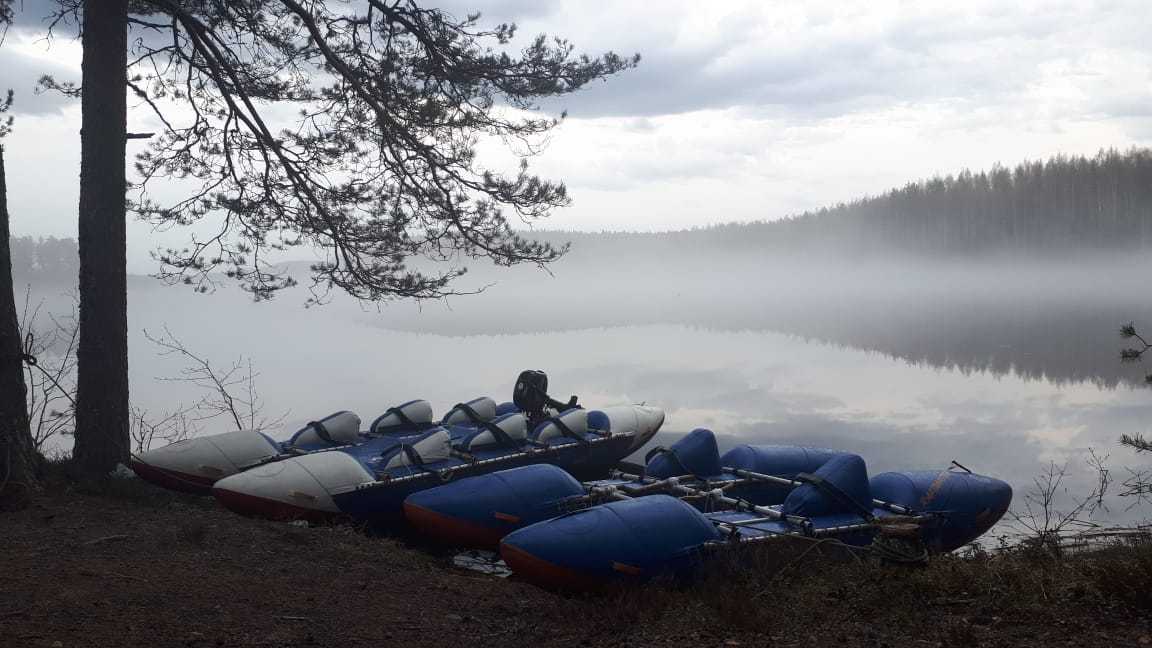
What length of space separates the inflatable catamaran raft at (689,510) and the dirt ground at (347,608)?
287 mm

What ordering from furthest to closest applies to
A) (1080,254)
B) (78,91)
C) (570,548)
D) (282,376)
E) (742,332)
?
(1080,254)
(742,332)
(282,376)
(78,91)
(570,548)

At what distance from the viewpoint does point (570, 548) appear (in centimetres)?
618

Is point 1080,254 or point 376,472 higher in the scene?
point 1080,254

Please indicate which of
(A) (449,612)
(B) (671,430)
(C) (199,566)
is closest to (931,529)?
(A) (449,612)

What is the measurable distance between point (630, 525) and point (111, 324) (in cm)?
530

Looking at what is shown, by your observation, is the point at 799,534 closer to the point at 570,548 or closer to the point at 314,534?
the point at 570,548

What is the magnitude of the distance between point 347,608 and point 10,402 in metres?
3.73

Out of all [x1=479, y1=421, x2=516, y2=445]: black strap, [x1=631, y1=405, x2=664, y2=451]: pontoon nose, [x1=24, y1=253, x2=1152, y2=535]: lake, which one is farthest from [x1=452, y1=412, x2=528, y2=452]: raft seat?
[x1=24, y1=253, x2=1152, y2=535]: lake

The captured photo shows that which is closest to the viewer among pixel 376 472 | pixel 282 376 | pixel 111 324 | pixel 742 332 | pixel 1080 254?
pixel 111 324

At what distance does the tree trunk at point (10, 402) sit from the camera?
6.75 metres

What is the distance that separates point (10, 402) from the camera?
275 inches

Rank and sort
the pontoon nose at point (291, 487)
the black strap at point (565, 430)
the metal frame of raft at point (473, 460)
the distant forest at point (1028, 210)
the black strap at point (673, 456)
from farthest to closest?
the distant forest at point (1028, 210), the black strap at point (565, 430), the black strap at point (673, 456), the metal frame of raft at point (473, 460), the pontoon nose at point (291, 487)

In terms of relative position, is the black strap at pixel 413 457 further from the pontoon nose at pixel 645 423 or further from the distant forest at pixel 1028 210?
the distant forest at pixel 1028 210

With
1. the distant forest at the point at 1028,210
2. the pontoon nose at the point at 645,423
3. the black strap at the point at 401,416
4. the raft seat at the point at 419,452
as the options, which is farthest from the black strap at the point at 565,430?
the distant forest at the point at 1028,210
